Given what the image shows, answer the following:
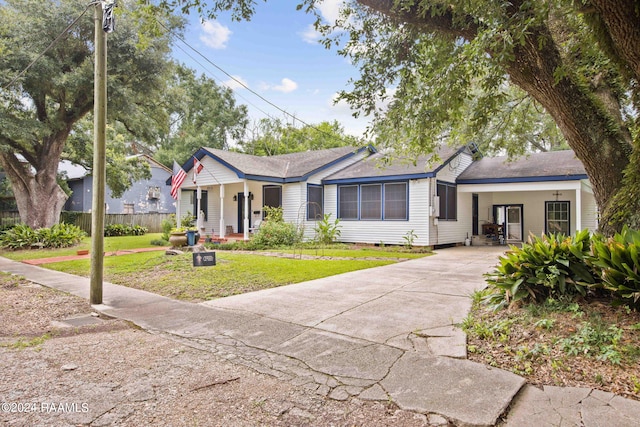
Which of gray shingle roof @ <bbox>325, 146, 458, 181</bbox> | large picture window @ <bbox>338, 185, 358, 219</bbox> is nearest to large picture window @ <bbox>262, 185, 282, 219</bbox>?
gray shingle roof @ <bbox>325, 146, 458, 181</bbox>

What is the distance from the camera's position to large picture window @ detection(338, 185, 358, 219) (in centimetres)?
1588

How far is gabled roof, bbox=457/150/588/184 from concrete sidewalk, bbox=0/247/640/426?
836 centimetres

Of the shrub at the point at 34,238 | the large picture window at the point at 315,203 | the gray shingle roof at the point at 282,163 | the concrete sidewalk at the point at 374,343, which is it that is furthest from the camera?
the large picture window at the point at 315,203

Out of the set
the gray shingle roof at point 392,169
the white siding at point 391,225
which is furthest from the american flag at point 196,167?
the gray shingle roof at point 392,169

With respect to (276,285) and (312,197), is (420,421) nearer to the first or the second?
(276,285)

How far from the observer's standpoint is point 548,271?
460 centimetres

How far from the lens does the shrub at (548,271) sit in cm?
443

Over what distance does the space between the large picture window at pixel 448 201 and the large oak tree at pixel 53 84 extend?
37.6 ft

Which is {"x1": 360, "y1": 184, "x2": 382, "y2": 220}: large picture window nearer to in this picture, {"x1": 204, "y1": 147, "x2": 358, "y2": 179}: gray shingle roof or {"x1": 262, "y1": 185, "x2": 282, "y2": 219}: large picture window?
{"x1": 204, "y1": 147, "x2": 358, "y2": 179}: gray shingle roof

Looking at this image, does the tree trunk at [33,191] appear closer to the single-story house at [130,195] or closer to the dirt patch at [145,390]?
the single-story house at [130,195]

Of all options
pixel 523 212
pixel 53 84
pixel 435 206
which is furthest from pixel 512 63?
pixel 53 84

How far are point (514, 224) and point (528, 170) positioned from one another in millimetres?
4028

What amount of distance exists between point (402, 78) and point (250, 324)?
481 centimetres

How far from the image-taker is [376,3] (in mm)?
5270
